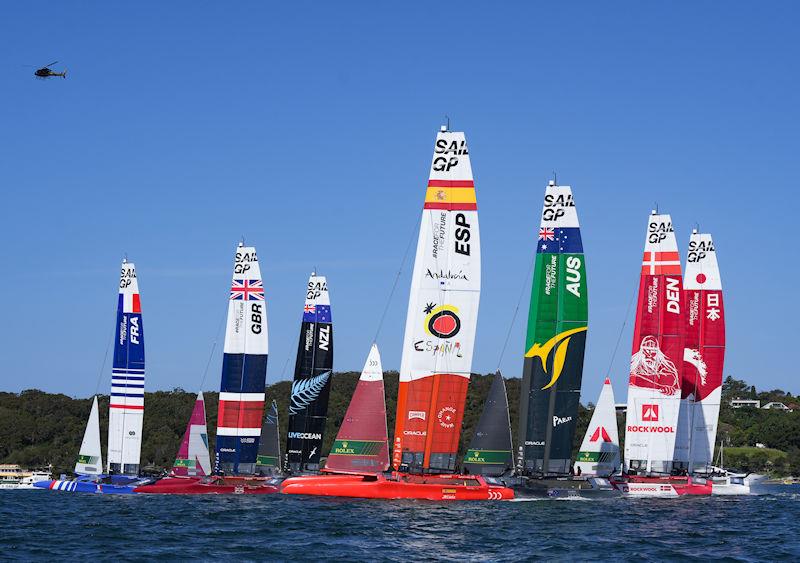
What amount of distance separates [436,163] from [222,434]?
60.7 ft

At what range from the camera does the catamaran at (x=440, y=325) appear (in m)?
43.5

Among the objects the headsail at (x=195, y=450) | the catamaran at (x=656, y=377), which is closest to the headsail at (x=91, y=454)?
the headsail at (x=195, y=450)

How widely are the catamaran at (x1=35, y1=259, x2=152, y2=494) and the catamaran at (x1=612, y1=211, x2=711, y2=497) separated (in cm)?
2277

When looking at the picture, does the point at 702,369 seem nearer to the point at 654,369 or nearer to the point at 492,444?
the point at 654,369

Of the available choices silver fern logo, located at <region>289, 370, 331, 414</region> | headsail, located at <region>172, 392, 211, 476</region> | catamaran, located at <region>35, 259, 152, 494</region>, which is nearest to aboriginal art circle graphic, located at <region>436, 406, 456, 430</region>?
silver fern logo, located at <region>289, 370, 331, 414</region>

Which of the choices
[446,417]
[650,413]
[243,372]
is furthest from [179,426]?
[446,417]

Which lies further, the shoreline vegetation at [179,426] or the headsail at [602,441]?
the shoreline vegetation at [179,426]

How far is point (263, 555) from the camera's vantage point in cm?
2873

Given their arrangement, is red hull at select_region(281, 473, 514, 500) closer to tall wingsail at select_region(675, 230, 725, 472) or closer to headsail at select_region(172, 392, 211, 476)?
headsail at select_region(172, 392, 211, 476)

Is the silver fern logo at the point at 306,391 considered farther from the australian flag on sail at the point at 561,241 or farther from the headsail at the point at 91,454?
the australian flag on sail at the point at 561,241

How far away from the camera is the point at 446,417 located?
44.1m

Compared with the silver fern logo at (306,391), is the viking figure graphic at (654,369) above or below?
above

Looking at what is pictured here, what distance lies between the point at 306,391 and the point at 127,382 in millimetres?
8564

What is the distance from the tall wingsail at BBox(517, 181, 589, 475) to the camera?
4738cm
